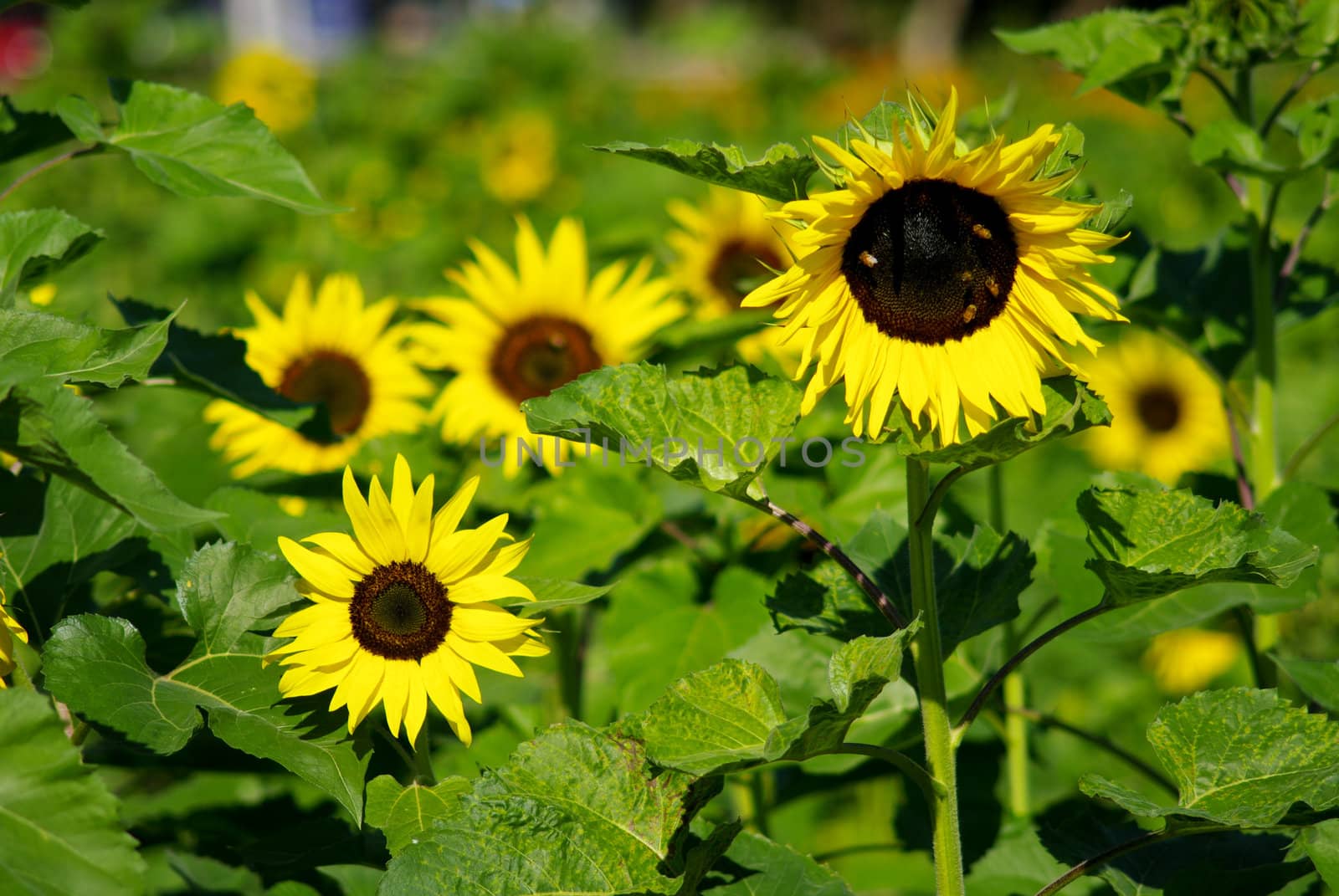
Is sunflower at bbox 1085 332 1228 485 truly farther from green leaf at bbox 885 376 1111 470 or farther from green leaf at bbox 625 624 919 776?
green leaf at bbox 625 624 919 776

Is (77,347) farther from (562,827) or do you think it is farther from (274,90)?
(274,90)

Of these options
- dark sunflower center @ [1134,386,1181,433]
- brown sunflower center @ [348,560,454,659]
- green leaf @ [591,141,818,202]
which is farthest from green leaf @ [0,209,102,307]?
dark sunflower center @ [1134,386,1181,433]

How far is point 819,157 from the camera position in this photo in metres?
0.90

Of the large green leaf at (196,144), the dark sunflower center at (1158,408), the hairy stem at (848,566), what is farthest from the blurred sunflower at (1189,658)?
the large green leaf at (196,144)

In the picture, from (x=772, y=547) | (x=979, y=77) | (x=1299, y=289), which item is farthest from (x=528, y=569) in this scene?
(x=979, y=77)

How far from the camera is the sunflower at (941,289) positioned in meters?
0.91

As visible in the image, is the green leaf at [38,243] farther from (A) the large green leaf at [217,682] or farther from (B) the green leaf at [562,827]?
(B) the green leaf at [562,827]

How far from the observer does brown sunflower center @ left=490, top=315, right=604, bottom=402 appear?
1934 mm

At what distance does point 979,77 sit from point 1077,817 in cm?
960

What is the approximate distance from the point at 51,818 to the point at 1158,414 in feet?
9.80

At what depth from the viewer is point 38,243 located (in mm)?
1112

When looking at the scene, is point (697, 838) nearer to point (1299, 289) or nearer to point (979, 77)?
point (1299, 289)

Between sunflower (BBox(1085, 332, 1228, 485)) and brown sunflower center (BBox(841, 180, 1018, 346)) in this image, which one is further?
sunflower (BBox(1085, 332, 1228, 485))

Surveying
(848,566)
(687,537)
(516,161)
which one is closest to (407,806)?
(848,566)
